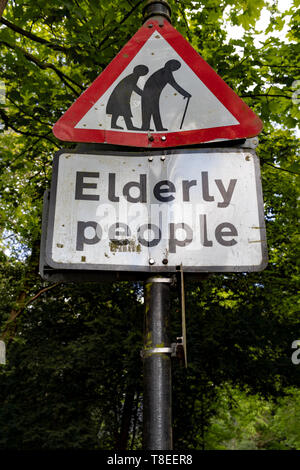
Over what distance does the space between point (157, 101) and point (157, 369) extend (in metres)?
1.07

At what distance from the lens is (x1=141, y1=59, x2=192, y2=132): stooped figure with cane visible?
5.39ft

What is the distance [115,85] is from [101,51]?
2.59m

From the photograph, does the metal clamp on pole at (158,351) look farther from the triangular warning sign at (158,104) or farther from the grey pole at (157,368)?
the triangular warning sign at (158,104)

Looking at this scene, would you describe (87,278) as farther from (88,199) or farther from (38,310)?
(38,310)

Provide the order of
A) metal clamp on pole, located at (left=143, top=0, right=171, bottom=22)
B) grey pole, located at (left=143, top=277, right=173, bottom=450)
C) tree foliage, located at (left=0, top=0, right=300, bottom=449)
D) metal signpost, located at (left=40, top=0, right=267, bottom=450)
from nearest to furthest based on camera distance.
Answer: grey pole, located at (left=143, top=277, right=173, bottom=450) → metal signpost, located at (left=40, top=0, right=267, bottom=450) → metal clamp on pole, located at (left=143, top=0, right=171, bottom=22) → tree foliage, located at (left=0, top=0, right=300, bottom=449)

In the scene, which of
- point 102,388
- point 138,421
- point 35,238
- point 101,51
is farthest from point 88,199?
point 138,421

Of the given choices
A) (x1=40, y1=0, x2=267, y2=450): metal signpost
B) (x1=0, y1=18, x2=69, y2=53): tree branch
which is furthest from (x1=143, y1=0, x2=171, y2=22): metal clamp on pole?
(x1=0, y1=18, x2=69, y2=53): tree branch

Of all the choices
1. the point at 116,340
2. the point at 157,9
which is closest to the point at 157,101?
the point at 157,9

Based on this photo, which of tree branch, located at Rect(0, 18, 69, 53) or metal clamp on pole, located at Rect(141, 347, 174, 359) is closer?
metal clamp on pole, located at Rect(141, 347, 174, 359)

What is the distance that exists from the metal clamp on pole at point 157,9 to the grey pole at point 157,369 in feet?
3.98

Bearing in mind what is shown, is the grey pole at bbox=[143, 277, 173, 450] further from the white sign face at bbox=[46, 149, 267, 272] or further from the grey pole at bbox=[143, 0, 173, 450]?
the white sign face at bbox=[46, 149, 267, 272]

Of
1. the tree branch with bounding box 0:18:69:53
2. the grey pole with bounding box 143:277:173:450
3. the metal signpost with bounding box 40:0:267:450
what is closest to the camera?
the grey pole with bounding box 143:277:173:450

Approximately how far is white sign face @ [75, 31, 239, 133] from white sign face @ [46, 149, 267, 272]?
0.41 ft

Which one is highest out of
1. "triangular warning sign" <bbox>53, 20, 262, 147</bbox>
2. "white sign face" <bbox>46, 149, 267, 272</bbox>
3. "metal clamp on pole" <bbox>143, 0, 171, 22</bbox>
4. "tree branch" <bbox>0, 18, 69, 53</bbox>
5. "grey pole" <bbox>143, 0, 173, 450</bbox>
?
"tree branch" <bbox>0, 18, 69, 53</bbox>
